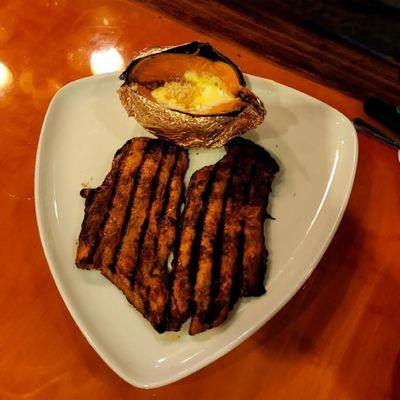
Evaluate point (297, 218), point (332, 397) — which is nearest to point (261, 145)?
point (297, 218)

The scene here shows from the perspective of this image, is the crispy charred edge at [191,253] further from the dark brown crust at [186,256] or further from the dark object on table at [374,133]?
the dark object on table at [374,133]

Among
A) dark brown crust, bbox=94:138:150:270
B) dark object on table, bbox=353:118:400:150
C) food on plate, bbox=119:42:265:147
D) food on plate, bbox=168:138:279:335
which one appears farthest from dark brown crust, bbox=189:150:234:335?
dark object on table, bbox=353:118:400:150

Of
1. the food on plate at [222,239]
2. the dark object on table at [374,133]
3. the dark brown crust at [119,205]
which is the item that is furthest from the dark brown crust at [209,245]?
the dark object on table at [374,133]

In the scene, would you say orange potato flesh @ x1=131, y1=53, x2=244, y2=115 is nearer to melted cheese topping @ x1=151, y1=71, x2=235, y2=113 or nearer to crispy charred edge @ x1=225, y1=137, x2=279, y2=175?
melted cheese topping @ x1=151, y1=71, x2=235, y2=113

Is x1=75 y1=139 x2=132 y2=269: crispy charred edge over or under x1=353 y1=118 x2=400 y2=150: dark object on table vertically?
under

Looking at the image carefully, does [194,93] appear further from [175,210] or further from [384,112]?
[384,112]

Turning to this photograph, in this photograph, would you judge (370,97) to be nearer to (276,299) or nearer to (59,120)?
(276,299)

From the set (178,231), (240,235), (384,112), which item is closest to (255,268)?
(240,235)
